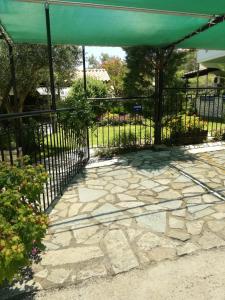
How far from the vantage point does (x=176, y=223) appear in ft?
11.3

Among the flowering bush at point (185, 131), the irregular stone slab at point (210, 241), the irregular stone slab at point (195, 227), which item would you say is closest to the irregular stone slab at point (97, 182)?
the irregular stone slab at point (195, 227)

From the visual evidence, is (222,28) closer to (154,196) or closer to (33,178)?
(154,196)

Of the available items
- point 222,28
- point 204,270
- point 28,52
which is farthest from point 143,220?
point 28,52

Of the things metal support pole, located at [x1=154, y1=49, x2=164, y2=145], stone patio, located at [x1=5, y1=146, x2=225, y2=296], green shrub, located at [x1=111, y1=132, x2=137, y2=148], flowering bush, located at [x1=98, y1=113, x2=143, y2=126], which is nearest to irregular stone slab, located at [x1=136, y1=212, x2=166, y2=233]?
stone patio, located at [x1=5, y1=146, x2=225, y2=296]

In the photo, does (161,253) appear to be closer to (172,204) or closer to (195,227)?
(195,227)

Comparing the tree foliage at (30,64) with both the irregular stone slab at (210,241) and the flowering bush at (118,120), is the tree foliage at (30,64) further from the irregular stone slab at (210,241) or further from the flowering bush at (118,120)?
the irregular stone slab at (210,241)

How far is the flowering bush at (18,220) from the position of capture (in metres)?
1.71

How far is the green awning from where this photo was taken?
3.80m

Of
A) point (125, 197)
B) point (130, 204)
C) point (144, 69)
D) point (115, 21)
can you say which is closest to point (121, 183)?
point (125, 197)

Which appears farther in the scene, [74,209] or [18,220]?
[74,209]

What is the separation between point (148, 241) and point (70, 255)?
0.88 meters

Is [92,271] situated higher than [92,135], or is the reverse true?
[92,135]

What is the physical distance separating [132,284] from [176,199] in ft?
6.32

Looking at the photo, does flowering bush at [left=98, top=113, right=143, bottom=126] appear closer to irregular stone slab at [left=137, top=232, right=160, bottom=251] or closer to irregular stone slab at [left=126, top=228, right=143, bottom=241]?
irregular stone slab at [left=126, top=228, right=143, bottom=241]
